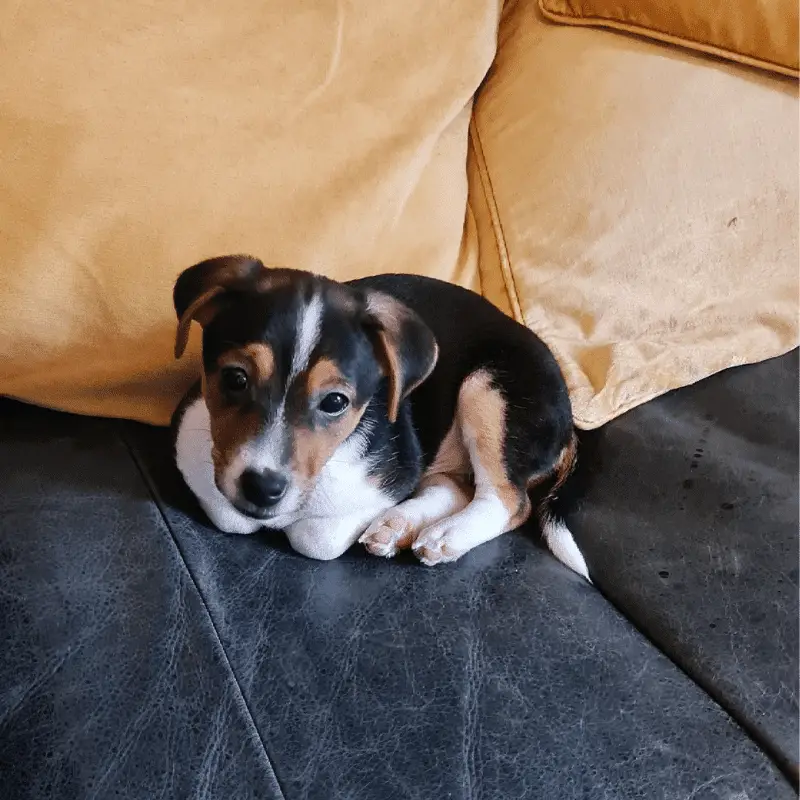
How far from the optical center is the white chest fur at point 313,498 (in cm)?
152

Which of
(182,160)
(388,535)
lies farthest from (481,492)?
(182,160)

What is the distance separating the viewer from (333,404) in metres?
1.43

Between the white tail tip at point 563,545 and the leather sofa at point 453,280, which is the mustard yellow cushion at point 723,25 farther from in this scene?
the white tail tip at point 563,545

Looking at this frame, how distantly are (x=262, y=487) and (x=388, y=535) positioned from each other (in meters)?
0.35

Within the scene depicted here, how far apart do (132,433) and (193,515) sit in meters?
0.27

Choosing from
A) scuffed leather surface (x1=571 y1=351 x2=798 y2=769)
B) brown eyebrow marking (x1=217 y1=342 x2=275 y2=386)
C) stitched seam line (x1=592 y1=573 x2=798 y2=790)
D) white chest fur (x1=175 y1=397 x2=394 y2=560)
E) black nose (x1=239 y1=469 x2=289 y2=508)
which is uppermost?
brown eyebrow marking (x1=217 y1=342 x2=275 y2=386)

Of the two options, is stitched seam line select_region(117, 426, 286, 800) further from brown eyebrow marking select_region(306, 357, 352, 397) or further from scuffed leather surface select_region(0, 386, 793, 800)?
brown eyebrow marking select_region(306, 357, 352, 397)

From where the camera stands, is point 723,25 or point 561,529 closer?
point 561,529

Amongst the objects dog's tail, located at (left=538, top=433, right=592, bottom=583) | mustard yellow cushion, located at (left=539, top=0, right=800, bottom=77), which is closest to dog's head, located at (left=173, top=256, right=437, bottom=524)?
dog's tail, located at (left=538, top=433, right=592, bottom=583)

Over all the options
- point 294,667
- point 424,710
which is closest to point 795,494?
point 424,710

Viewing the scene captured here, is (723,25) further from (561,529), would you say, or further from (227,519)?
(227,519)

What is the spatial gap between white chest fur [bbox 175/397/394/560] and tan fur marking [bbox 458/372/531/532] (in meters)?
0.26

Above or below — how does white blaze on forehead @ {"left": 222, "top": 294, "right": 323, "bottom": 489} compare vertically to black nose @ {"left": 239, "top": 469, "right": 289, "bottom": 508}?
above

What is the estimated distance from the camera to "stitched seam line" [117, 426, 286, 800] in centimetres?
118
